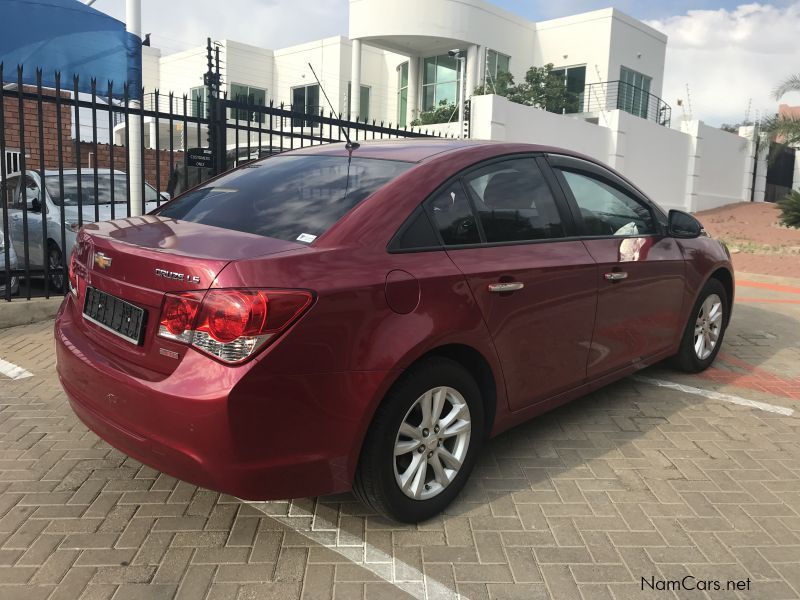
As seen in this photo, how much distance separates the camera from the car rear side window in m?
3.22

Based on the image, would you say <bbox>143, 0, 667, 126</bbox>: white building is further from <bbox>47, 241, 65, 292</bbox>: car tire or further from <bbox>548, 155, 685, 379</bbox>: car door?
<bbox>548, 155, 685, 379</bbox>: car door

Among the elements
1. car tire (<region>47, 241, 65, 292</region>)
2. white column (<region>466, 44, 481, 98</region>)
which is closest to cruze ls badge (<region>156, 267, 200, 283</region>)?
car tire (<region>47, 241, 65, 292</region>)

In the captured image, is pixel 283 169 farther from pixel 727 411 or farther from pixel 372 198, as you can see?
pixel 727 411

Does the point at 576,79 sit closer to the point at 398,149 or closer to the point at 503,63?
the point at 503,63

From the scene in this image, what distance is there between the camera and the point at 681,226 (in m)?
4.59

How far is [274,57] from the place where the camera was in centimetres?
3055

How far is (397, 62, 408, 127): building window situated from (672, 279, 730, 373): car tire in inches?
932

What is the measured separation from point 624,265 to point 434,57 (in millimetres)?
24383

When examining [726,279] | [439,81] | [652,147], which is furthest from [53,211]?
[652,147]

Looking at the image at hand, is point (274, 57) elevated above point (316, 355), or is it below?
above

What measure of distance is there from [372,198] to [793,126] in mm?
29873

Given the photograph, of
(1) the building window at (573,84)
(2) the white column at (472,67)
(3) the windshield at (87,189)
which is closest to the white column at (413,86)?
(2) the white column at (472,67)

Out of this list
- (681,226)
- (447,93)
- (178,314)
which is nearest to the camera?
(178,314)

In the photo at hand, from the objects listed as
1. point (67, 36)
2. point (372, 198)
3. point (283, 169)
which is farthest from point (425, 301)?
point (67, 36)
